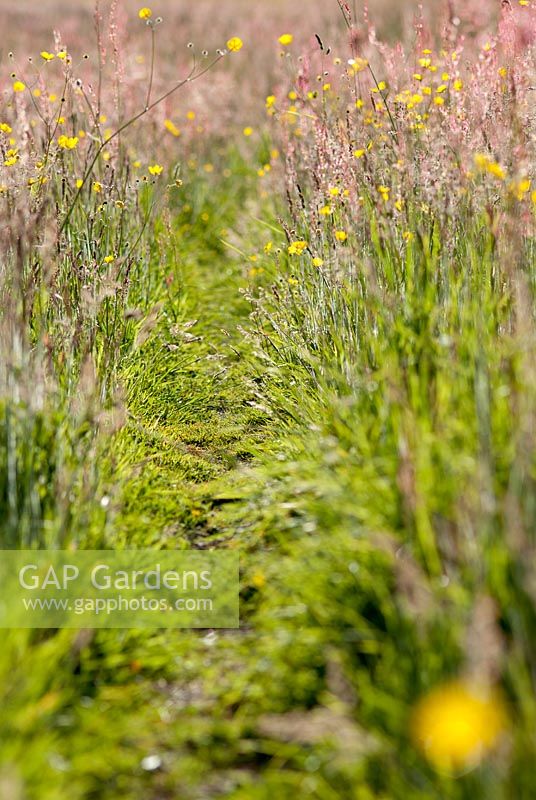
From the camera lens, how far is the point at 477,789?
164 cm

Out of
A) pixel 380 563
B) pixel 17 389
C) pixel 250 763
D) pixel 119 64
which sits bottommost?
pixel 250 763

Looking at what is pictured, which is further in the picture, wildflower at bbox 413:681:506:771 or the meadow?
the meadow

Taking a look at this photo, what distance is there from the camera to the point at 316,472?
2.63 m

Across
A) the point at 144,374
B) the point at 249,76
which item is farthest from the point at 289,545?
the point at 249,76

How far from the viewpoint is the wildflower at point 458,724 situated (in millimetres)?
1534

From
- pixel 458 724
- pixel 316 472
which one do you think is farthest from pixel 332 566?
pixel 458 724

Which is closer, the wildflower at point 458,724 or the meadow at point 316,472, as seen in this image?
the wildflower at point 458,724

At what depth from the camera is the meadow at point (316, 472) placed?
1.82 m

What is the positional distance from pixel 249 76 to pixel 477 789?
8893mm

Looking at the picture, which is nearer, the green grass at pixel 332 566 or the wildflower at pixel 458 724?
the wildflower at pixel 458 724

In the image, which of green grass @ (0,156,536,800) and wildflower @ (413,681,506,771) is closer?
wildflower @ (413,681,506,771)

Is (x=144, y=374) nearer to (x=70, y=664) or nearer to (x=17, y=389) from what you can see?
(x=17, y=389)

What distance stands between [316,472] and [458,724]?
1.13 meters

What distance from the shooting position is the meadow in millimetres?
1820
